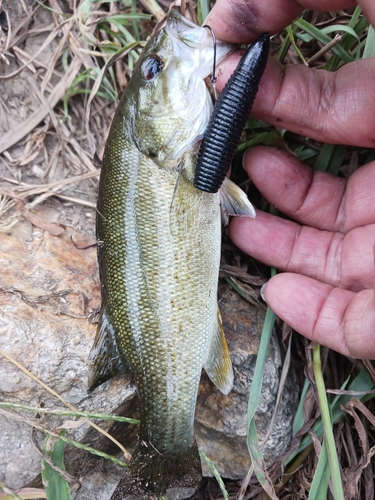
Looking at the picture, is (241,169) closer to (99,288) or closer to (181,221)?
(181,221)

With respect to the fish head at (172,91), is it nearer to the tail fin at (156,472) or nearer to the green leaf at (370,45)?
the green leaf at (370,45)

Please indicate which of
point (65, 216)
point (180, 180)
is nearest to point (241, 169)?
A: point (180, 180)

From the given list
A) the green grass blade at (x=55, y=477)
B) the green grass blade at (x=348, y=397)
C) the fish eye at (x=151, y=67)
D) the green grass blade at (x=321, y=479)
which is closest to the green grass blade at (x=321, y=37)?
the fish eye at (x=151, y=67)

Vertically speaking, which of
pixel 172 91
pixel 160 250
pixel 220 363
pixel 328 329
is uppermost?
pixel 172 91

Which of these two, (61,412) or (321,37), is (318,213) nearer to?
(321,37)

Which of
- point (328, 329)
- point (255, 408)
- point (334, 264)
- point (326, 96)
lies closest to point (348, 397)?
point (328, 329)

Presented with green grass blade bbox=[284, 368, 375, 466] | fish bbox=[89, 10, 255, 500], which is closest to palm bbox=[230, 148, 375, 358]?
green grass blade bbox=[284, 368, 375, 466]
